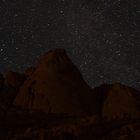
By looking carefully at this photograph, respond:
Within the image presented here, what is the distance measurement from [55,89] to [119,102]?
4227 mm

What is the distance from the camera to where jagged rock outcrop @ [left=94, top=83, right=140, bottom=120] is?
29.2 meters

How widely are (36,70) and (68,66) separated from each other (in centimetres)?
222

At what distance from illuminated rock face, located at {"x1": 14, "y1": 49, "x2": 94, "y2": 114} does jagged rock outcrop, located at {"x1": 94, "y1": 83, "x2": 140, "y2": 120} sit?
Answer: 95cm

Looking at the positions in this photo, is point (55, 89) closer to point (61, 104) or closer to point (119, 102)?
point (61, 104)

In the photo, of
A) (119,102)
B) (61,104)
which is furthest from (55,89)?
(119,102)

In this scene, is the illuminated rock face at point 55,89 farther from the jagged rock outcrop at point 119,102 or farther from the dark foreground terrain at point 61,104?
the jagged rock outcrop at point 119,102

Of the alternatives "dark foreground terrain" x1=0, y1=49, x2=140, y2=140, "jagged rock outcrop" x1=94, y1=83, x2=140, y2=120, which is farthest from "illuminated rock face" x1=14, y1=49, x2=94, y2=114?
"jagged rock outcrop" x1=94, y1=83, x2=140, y2=120

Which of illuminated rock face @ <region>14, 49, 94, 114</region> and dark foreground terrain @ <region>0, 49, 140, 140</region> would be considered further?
illuminated rock face @ <region>14, 49, 94, 114</region>

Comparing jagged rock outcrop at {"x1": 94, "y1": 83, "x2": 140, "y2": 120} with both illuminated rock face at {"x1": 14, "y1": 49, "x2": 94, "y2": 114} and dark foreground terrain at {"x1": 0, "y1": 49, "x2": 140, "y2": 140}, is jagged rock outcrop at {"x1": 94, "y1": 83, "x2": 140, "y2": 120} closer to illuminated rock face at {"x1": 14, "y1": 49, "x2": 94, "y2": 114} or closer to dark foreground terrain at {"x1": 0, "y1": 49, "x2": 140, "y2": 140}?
dark foreground terrain at {"x1": 0, "y1": 49, "x2": 140, "y2": 140}

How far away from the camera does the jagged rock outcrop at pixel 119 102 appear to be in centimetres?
2921

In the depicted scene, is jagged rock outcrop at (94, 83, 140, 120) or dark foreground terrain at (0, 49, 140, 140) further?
jagged rock outcrop at (94, 83, 140, 120)

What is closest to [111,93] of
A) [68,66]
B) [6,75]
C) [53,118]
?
[68,66]

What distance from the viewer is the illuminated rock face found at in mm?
29281

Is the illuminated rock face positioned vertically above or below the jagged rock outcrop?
above
